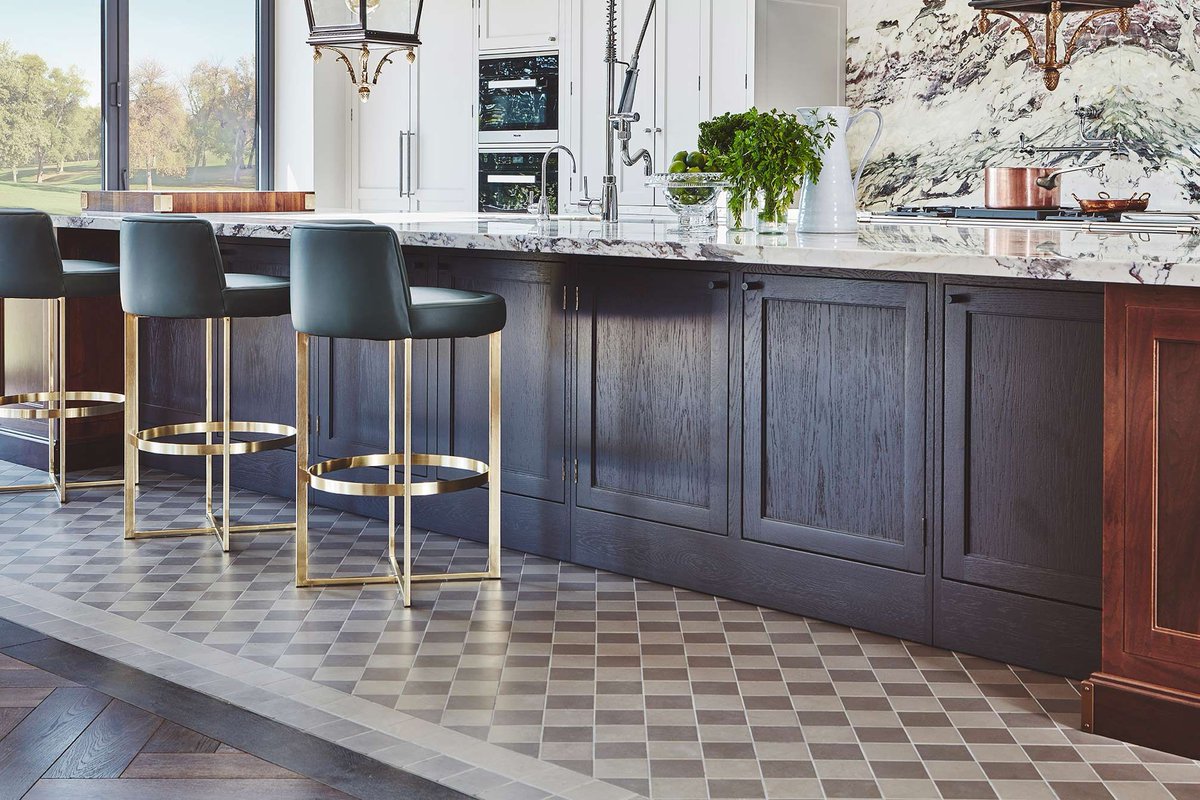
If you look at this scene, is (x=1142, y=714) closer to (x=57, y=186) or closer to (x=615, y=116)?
(x=615, y=116)

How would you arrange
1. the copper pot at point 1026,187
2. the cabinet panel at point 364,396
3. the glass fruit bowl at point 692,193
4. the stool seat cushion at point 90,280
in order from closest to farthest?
the glass fruit bowl at point 692,193, the cabinet panel at point 364,396, the stool seat cushion at point 90,280, the copper pot at point 1026,187

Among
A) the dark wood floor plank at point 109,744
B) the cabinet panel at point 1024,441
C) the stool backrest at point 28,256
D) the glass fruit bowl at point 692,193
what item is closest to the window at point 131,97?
the stool backrest at point 28,256

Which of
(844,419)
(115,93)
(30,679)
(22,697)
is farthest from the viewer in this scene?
(115,93)

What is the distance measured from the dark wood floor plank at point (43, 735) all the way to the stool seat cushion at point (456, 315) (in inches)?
45.4

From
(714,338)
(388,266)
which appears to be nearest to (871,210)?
(714,338)

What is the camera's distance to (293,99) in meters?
7.83

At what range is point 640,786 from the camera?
237 centimetres

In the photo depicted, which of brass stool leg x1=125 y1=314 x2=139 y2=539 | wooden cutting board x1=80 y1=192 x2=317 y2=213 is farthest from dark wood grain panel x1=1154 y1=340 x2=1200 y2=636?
wooden cutting board x1=80 y1=192 x2=317 y2=213

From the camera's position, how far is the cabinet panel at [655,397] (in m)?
3.52

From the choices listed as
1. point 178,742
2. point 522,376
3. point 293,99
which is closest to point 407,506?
point 522,376

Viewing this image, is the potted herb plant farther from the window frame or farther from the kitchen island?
the window frame

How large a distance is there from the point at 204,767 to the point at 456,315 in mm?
1365

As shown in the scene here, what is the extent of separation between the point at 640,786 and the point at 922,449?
1.13m

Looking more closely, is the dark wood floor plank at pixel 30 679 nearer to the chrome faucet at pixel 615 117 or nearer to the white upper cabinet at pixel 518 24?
the chrome faucet at pixel 615 117
